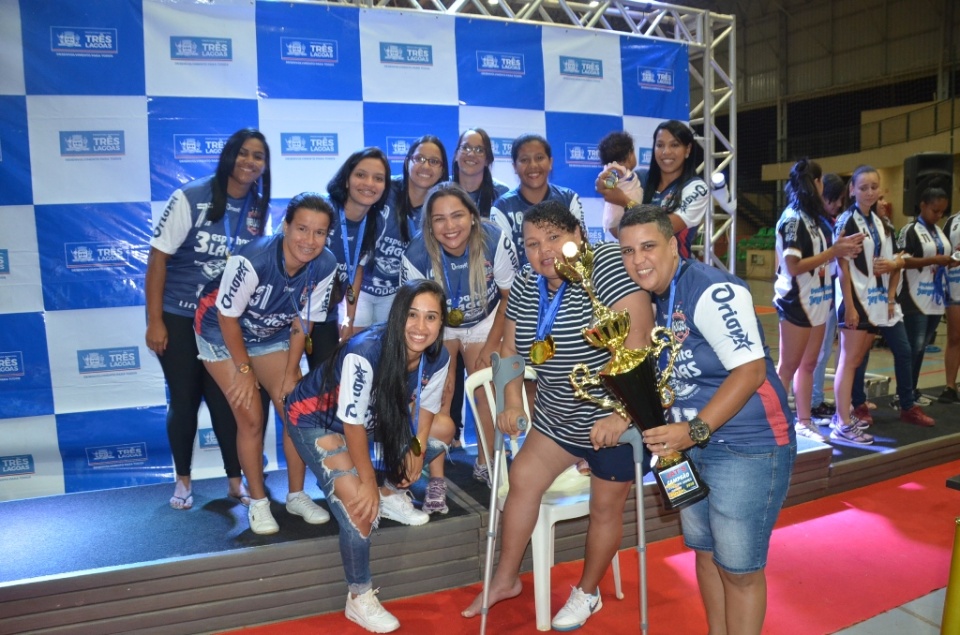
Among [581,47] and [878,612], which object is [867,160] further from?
[878,612]

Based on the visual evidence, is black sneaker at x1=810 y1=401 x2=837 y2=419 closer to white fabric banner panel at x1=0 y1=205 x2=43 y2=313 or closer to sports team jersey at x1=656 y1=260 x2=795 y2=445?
sports team jersey at x1=656 y1=260 x2=795 y2=445

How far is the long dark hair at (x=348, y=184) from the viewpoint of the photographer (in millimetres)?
3273

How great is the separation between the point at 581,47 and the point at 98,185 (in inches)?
122

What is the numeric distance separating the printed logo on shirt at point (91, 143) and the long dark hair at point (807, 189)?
3.81 metres

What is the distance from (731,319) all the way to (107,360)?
340 cm

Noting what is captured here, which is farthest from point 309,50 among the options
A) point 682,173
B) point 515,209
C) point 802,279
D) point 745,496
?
point 745,496

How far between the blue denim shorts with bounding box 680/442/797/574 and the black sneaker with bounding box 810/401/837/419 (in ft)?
10.4

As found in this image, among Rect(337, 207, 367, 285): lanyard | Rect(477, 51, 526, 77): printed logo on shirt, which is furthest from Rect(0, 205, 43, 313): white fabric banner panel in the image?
Rect(477, 51, 526, 77): printed logo on shirt

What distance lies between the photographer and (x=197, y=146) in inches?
156

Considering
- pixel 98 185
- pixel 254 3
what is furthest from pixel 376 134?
pixel 98 185

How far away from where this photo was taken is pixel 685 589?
2996 millimetres

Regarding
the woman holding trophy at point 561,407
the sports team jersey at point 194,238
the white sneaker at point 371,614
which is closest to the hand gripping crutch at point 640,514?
the woman holding trophy at point 561,407

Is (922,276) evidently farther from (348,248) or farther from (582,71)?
(348,248)

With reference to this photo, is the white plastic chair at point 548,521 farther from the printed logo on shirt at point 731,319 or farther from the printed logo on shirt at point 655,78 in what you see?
the printed logo on shirt at point 655,78
